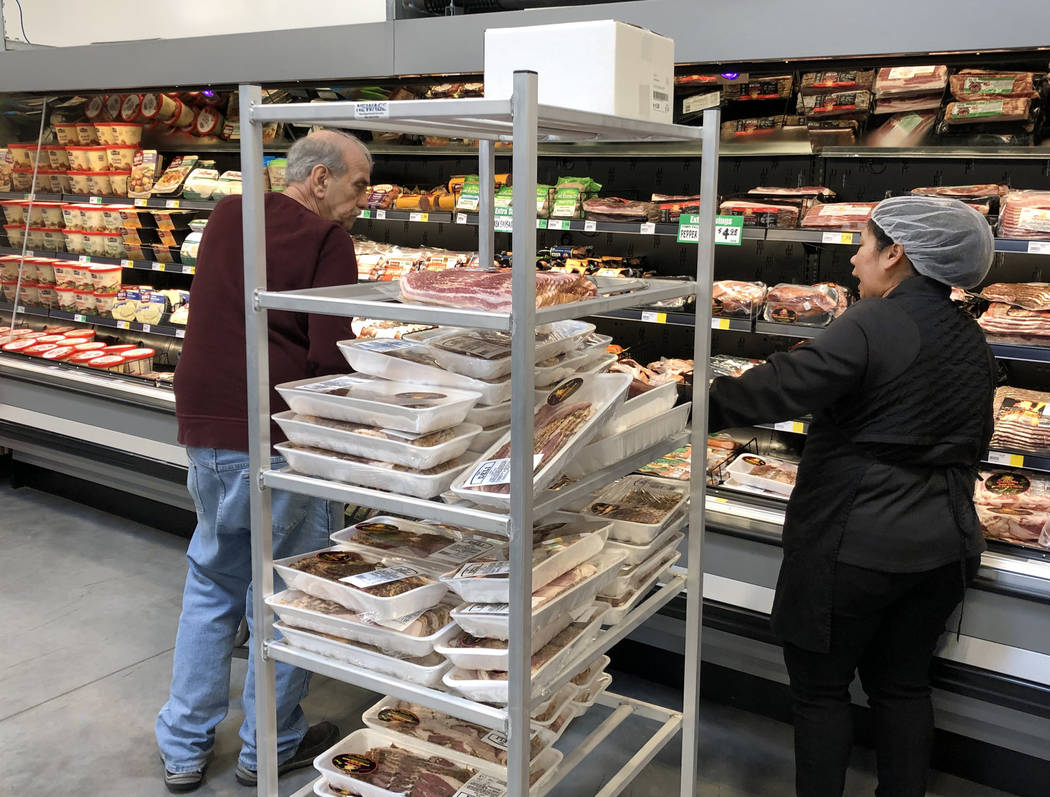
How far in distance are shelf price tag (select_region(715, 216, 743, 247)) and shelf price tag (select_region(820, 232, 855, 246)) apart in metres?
0.27

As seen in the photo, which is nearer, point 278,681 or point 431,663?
point 431,663

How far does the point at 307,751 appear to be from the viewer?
309 centimetres

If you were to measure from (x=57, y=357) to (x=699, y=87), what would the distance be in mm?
3541

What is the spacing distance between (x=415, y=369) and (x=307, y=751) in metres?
1.67

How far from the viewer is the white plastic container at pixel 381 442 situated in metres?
1.85

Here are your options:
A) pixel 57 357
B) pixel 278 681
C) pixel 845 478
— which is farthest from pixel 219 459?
pixel 57 357

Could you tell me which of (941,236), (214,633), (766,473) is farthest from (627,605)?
(214,633)

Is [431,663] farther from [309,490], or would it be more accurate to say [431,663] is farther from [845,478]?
[845,478]

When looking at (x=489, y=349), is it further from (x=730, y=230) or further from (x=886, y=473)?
(x=730, y=230)

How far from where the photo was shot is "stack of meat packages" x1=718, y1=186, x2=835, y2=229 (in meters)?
3.31

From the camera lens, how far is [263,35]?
12.7ft

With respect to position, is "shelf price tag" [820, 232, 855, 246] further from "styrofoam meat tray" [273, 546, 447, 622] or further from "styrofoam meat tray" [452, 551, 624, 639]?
"styrofoam meat tray" [273, 546, 447, 622]

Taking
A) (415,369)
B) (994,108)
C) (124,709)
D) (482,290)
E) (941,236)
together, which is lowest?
(124,709)

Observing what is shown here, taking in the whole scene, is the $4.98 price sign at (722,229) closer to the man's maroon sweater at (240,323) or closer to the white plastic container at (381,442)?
the man's maroon sweater at (240,323)
